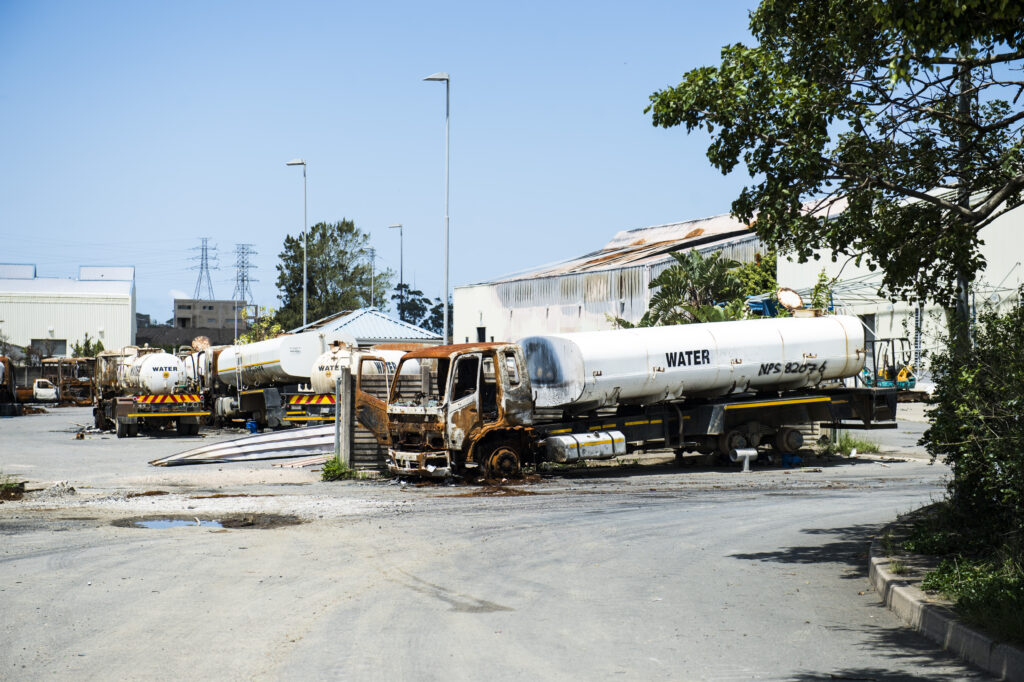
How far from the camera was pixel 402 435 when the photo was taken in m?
19.0

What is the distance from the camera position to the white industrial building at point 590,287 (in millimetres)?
43469

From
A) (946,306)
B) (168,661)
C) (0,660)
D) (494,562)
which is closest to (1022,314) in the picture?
(946,306)

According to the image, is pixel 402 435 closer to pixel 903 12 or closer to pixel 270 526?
pixel 270 526

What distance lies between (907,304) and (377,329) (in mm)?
32684

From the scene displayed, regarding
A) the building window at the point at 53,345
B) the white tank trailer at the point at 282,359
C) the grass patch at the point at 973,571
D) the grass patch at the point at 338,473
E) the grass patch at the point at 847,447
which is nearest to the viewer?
the grass patch at the point at 973,571

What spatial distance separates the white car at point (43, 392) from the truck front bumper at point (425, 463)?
1978 inches

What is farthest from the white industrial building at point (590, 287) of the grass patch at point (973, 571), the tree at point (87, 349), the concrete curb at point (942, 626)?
the tree at point (87, 349)

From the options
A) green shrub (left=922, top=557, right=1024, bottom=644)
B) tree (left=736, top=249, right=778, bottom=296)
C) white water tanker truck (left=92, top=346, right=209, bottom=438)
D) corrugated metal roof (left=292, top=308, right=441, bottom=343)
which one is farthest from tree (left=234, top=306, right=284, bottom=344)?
green shrub (left=922, top=557, right=1024, bottom=644)

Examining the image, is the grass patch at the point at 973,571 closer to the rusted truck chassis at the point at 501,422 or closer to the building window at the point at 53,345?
the rusted truck chassis at the point at 501,422

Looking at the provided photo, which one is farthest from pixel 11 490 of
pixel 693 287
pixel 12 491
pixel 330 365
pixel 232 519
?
pixel 693 287

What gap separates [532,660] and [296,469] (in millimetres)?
15455

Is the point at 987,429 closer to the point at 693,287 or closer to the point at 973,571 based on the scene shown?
the point at 973,571

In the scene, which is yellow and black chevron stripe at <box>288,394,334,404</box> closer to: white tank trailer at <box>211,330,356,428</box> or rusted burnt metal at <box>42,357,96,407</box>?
white tank trailer at <box>211,330,356,428</box>

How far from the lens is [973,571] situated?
27.1 ft
